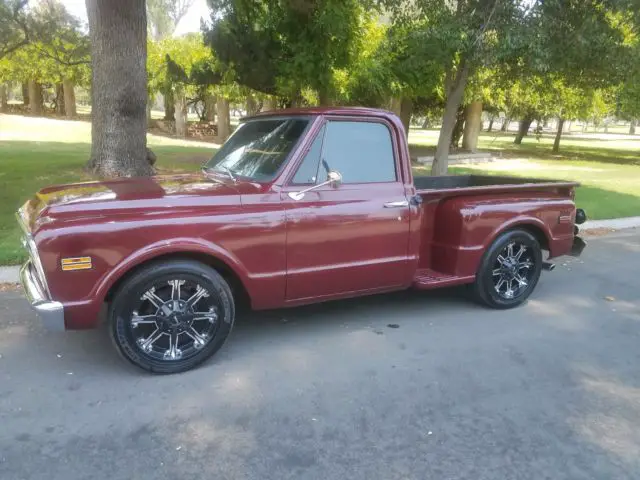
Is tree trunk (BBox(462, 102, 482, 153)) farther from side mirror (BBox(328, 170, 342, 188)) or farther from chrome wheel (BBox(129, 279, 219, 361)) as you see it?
chrome wheel (BBox(129, 279, 219, 361))

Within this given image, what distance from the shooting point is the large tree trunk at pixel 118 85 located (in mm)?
9172

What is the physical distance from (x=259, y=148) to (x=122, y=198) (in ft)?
4.25

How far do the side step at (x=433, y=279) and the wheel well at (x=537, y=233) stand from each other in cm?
81

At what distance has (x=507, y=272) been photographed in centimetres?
550

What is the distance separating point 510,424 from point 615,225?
828 cm

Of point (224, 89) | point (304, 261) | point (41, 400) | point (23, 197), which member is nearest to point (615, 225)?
point (304, 261)

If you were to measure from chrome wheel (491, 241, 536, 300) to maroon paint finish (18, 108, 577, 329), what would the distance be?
275mm

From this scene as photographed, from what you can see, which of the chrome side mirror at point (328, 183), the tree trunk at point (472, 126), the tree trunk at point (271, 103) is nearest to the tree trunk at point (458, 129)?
the tree trunk at point (472, 126)

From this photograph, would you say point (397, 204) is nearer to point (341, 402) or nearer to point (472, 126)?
point (341, 402)

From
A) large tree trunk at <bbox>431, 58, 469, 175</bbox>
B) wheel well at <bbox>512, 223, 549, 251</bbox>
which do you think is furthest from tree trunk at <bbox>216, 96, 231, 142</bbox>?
wheel well at <bbox>512, 223, 549, 251</bbox>

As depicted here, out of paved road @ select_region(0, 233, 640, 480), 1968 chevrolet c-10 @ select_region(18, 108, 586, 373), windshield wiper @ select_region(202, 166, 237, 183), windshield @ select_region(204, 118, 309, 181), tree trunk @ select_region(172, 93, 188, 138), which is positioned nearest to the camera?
paved road @ select_region(0, 233, 640, 480)

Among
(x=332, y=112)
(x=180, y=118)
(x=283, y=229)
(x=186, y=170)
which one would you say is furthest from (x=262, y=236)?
(x=180, y=118)

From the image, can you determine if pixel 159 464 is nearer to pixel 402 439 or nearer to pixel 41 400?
pixel 41 400

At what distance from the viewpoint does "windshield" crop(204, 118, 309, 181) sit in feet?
14.4
